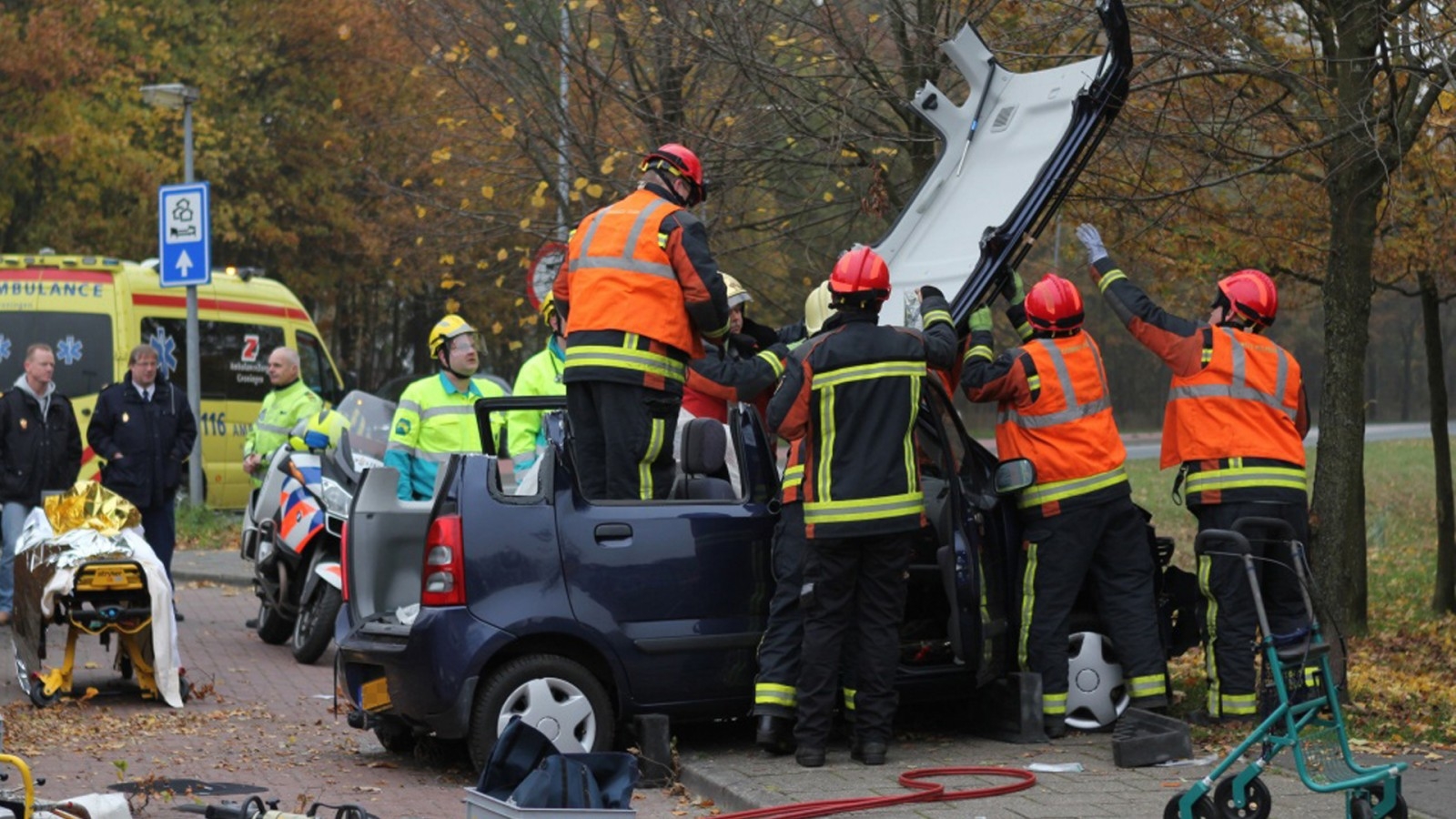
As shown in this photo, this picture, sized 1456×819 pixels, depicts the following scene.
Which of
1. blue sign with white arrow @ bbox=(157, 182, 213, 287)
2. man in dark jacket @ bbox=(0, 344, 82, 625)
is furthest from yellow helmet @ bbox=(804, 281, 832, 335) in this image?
blue sign with white arrow @ bbox=(157, 182, 213, 287)

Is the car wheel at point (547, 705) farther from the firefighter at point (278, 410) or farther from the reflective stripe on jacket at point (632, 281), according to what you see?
the firefighter at point (278, 410)

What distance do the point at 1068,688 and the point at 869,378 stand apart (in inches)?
68.4

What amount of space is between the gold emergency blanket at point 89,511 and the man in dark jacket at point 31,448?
266 cm

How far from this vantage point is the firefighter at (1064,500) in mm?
8070

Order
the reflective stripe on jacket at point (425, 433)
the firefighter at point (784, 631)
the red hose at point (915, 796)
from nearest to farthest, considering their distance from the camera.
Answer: the red hose at point (915, 796) → the firefighter at point (784, 631) → the reflective stripe on jacket at point (425, 433)

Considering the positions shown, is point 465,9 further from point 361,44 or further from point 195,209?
point 361,44

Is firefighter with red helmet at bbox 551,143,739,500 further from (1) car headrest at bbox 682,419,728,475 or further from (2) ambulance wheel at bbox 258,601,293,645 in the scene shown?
(2) ambulance wheel at bbox 258,601,293,645

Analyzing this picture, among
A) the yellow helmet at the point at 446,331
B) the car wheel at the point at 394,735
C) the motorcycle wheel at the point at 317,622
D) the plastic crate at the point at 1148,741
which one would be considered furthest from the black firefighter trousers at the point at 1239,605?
the motorcycle wheel at the point at 317,622

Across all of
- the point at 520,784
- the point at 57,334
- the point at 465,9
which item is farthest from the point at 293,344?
the point at 520,784

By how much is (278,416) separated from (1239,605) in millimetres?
6844

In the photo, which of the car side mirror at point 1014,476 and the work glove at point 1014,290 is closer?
the car side mirror at point 1014,476

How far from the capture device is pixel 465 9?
631 inches

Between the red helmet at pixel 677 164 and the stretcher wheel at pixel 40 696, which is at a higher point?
the red helmet at pixel 677 164

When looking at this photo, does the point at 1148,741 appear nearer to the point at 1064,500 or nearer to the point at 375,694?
the point at 1064,500
